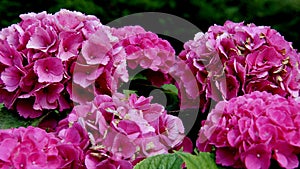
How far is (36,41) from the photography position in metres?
2.47

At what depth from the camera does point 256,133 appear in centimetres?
206

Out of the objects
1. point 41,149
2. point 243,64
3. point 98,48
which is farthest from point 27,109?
point 243,64

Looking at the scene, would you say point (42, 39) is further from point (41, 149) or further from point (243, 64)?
point (243, 64)

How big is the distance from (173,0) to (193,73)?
3718mm

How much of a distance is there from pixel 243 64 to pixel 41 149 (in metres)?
0.96

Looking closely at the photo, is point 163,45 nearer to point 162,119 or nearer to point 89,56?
point 89,56

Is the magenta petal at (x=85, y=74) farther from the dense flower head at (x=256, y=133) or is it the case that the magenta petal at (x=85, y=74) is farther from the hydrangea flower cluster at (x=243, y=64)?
the dense flower head at (x=256, y=133)

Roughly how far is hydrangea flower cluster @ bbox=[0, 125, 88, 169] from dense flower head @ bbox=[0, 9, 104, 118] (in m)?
0.37

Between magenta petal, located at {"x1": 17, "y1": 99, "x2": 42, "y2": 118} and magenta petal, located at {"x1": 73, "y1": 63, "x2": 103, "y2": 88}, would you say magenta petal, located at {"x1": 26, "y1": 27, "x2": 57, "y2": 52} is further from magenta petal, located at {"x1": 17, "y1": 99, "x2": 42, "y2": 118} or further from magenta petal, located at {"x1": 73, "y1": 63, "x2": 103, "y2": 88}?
magenta petal, located at {"x1": 17, "y1": 99, "x2": 42, "y2": 118}

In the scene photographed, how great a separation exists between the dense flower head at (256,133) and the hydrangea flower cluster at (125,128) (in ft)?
0.52

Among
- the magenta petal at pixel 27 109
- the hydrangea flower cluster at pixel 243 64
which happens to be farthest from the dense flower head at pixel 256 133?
the magenta petal at pixel 27 109

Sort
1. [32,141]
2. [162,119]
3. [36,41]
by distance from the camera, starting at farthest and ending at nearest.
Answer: [36,41]
[162,119]
[32,141]

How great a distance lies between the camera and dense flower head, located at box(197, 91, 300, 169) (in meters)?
2.04

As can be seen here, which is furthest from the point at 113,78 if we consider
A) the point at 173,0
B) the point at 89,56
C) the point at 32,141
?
the point at 173,0
